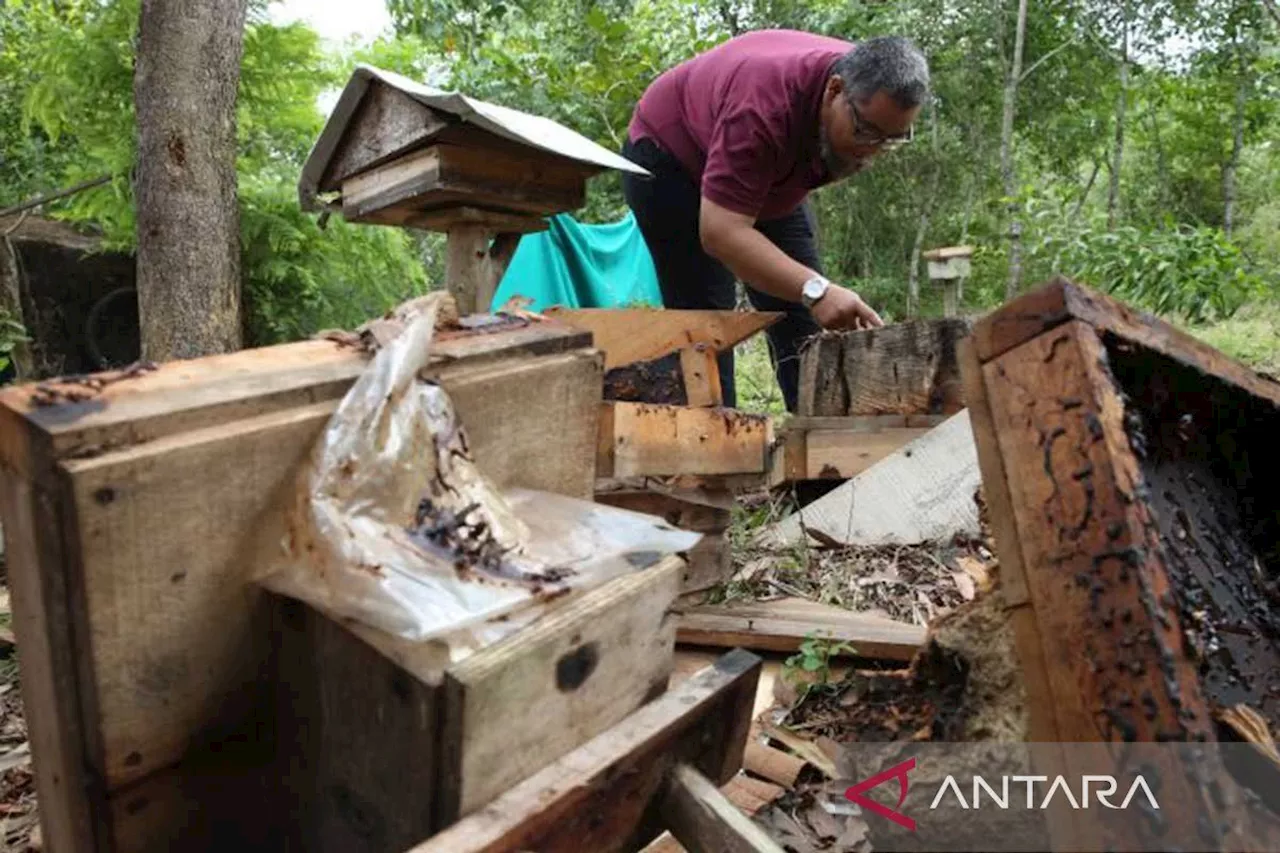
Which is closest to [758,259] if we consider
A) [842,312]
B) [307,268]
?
[842,312]

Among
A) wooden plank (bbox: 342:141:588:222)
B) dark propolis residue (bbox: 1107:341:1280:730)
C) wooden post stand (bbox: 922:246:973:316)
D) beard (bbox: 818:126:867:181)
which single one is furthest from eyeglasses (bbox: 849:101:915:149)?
dark propolis residue (bbox: 1107:341:1280:730)

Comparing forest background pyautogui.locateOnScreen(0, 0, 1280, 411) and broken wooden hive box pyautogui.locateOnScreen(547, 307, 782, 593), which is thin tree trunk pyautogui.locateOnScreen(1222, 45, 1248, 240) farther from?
broken wooden hive box pyautogui.locateOnScreen(547, 307, 782, 593)

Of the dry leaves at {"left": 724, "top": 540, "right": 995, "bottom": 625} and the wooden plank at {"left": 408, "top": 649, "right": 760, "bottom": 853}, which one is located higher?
the wooden plank at {"left": 408, "top": 649, "right": 760, "bottom": 853}

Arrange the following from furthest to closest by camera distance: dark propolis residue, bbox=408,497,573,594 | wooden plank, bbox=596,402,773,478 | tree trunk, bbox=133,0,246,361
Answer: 1. tree trunk, bbox=133,0,246,361
2. wooden plank, bbox=596,402,773,478
3. dark propolis residue, bbox=408,497,573,594

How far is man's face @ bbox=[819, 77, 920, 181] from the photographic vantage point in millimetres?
2663

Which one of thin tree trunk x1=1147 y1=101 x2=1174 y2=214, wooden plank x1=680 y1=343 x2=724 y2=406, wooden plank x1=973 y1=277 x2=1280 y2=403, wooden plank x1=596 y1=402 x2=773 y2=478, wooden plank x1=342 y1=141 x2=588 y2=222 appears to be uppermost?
thin tree trunk x1=1147 y1=101 x2=1174 y2=214

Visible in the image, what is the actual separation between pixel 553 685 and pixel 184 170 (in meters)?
3.50

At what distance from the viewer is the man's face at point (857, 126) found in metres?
2.66

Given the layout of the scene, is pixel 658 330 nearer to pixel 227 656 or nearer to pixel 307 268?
pixel 227 656

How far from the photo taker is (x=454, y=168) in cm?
199

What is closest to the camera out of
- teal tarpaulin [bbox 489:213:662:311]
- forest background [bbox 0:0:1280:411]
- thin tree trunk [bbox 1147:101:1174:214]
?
forest background [bbox 0:0:1280:411]

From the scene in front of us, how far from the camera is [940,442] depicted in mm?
2607

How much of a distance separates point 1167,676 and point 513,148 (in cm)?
175

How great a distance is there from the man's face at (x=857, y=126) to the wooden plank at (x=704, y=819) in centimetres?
226
